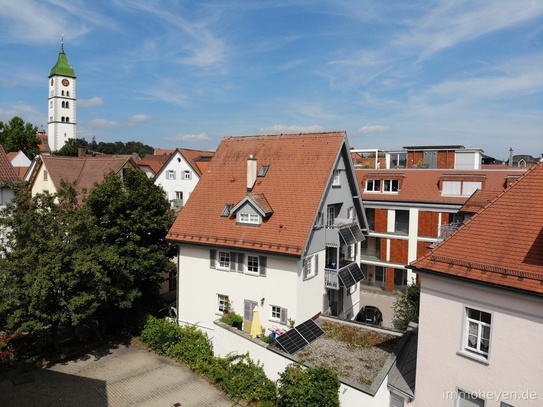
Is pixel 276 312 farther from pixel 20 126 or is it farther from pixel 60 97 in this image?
pixel 60 97

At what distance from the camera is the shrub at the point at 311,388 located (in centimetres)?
1466

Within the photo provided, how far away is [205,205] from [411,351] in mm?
13383

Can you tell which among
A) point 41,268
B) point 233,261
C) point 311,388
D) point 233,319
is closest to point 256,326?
point 233,319

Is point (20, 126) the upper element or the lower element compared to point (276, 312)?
upper

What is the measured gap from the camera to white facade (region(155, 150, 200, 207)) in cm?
4666

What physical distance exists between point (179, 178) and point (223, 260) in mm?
27073

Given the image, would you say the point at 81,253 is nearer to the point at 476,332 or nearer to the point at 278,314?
the point at 278,314

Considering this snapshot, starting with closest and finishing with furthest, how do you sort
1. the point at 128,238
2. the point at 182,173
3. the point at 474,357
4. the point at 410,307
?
the point at 474,357 < the point at 410,307 < the point at 128,238 < the point at 182,173

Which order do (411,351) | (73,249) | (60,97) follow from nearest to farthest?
(411,351) < (73,249) < (60,97)

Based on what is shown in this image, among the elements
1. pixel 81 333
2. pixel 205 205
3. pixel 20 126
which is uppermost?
pixel 20 126

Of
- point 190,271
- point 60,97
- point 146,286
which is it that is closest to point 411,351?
point 190,271

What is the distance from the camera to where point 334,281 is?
2225cm

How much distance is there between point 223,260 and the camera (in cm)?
2227

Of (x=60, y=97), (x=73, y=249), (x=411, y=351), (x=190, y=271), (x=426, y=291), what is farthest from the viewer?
(x=60, y=97)
